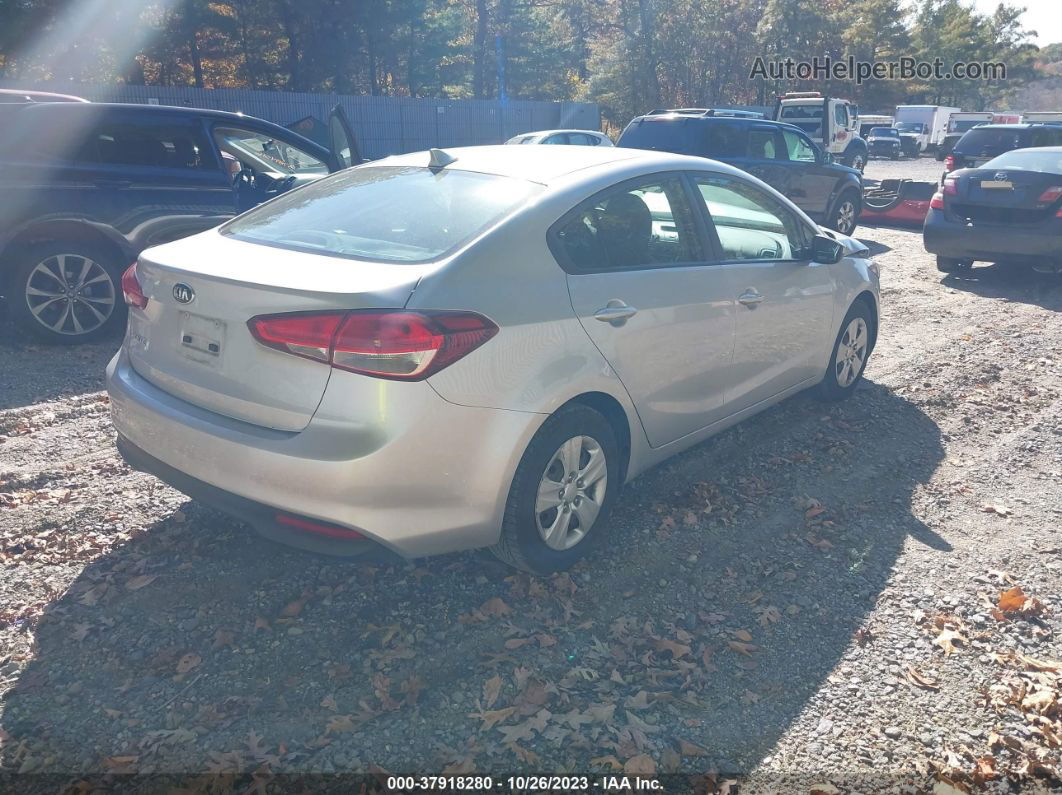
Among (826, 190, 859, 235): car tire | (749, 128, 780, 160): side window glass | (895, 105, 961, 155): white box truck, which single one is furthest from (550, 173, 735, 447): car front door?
(895, 105, 961, 155): white box truck

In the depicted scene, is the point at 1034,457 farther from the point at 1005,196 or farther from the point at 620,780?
the point at 1005,196

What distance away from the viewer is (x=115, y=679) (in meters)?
2.92

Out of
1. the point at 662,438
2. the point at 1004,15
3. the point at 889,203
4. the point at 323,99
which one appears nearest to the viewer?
the point at 662,438

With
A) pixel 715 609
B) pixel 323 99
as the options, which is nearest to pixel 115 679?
pixel 715 609

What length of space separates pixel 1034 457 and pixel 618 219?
10.2 feet

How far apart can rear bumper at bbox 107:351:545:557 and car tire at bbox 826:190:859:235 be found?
36.5 ft

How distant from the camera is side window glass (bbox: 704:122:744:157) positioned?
38.9ft

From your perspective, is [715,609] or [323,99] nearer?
[715,609]

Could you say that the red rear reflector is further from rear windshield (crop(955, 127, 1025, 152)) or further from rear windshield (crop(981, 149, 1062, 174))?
rear windshield (crop(955, 127, 1025, 152))

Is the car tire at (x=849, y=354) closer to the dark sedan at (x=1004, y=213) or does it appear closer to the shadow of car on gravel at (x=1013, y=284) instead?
the shadow of car on gravel at (x=1013, y=284)

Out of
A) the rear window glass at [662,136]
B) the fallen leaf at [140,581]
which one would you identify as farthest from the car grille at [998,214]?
the fallen leaf at [140,581]

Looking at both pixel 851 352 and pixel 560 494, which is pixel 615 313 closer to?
pixel 560 494

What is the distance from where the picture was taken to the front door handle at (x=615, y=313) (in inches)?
138

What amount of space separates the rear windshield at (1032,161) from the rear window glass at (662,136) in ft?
12.3
